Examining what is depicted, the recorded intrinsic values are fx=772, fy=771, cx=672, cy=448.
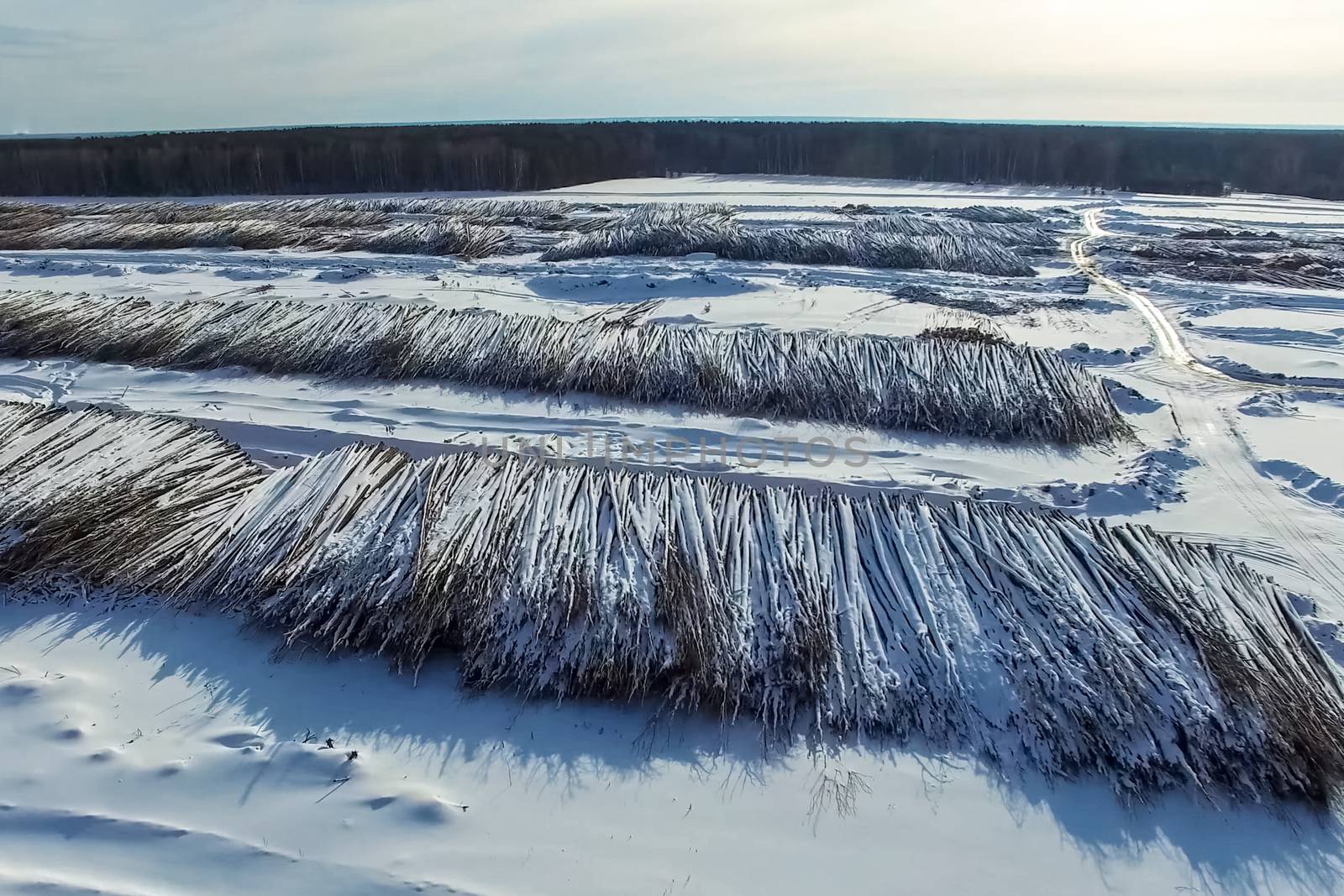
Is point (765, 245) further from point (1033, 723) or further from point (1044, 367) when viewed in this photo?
point (1033, 723)

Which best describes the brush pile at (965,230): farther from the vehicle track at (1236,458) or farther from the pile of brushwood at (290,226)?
the pile of brushwood at (290,226)

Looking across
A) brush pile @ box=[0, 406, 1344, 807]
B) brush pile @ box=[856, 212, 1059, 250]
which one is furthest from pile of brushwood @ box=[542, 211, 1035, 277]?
brush pile @ box=[0, 406, 1344, 807]

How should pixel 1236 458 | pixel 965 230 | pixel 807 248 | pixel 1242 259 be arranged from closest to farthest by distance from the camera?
pixel 1236 458 < pixel 1242 259 < pixel 807 248 < pixel 965 230

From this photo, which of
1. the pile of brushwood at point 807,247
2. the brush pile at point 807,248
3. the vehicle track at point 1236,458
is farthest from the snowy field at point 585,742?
the brush pile at point 807,248

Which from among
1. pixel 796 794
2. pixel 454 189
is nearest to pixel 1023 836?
pixel 796 794

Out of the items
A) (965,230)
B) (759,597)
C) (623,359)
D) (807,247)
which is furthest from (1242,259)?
(759,597)

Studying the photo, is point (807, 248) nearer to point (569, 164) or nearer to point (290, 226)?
point (290, 226)
